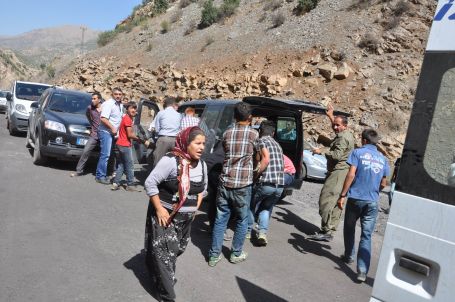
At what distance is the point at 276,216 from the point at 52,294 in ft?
16.3

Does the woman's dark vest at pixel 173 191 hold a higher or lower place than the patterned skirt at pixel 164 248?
higher

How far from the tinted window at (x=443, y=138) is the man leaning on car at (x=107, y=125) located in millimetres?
7012

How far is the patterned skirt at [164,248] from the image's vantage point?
152 inches

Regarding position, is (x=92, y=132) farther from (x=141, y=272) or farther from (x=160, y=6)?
(x=160, y=6)

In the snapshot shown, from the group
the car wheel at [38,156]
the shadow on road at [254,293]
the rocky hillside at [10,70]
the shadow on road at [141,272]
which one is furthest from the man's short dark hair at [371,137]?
the rocky hillside at [10,70]

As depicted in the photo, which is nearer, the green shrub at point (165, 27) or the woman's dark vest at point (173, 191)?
the woman's dark vest at point (173, 191)

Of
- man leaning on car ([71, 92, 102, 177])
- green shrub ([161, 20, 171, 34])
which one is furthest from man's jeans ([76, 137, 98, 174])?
green shrub ([161, 20, 171, 34])

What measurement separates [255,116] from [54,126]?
174 inches

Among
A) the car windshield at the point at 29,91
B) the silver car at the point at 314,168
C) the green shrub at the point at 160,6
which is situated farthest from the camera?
the green shrub at the point at 160,6

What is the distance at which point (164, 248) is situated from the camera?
12.8 feet

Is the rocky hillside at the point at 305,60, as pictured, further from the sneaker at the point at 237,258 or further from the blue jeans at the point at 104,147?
the sneaker at the point at 237,258

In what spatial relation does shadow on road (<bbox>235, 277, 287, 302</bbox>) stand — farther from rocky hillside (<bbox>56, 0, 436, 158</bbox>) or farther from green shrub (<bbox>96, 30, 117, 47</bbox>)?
green shrub (<bbox>96, 30, 117, 47</bbox>)

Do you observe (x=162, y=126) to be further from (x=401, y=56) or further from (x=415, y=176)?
(x=401, y=56)

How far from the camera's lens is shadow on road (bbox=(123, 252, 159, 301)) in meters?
4.18
